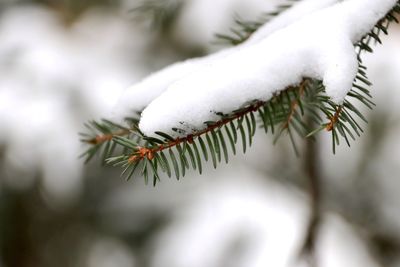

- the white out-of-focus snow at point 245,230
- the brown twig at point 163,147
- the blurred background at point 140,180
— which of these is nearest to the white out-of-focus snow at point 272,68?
the brown twig at point 163,147

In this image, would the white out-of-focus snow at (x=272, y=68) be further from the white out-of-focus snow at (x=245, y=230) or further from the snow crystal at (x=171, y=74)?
the white out-of-focus snow at (x=245, y=230)

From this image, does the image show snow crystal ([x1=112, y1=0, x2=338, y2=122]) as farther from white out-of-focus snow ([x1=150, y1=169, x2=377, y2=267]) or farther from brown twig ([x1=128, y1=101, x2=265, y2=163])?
white out-of-focus snow ([x1=150, y1=169, x2=377, y2=267])

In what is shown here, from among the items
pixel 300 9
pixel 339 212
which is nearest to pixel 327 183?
pixel 339 212

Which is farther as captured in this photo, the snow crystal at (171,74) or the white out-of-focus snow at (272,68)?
the snow crystal at (171,74)

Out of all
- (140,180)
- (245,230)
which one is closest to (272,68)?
(245,230)

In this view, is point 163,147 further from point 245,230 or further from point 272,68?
point 245,230

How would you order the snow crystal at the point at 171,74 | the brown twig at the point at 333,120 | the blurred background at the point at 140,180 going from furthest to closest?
the blurred background at the point at 140,180
the snow crystal at the point at 171,74
the brown twig at the point at 333,120
